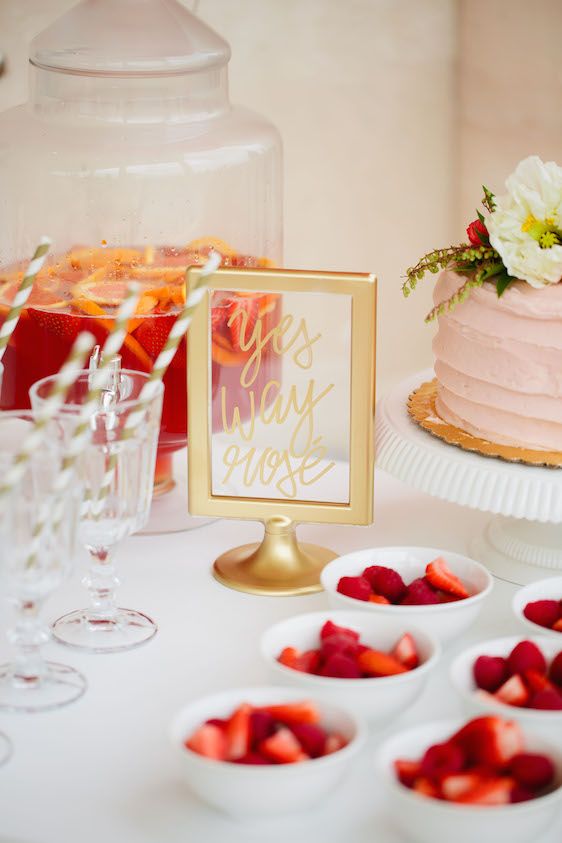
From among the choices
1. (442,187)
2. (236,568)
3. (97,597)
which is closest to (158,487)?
(236,568)

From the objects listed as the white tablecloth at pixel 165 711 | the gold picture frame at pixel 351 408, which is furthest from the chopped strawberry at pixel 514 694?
the gold picture frame at pixel 351 408

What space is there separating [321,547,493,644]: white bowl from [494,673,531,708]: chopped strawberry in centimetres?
12

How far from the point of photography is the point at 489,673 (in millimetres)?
1062

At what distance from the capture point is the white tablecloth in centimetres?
97

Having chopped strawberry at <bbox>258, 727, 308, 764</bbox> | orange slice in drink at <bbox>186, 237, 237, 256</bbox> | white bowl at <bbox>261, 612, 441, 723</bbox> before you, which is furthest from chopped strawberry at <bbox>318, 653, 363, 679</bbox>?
orange slice in drink at <bbox>186, 237, 237, 256</bbox>

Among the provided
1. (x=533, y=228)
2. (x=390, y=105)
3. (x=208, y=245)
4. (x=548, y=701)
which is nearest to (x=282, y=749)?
(x=548, y=701)

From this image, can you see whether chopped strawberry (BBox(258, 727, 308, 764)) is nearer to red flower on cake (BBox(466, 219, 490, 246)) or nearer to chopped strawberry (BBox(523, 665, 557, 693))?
chopped strawberry (BBox(523, 665, 557, 693))

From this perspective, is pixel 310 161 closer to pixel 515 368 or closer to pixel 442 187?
pixel 442 187

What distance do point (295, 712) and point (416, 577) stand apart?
365 mm

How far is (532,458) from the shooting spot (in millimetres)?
1374

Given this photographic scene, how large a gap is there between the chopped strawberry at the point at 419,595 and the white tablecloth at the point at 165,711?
71mm

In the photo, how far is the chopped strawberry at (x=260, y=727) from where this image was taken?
96 cm

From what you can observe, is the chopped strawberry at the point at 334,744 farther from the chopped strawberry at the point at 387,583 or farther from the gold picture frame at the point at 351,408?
the gold picture frame at the point at 351,408

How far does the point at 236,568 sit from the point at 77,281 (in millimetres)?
432
